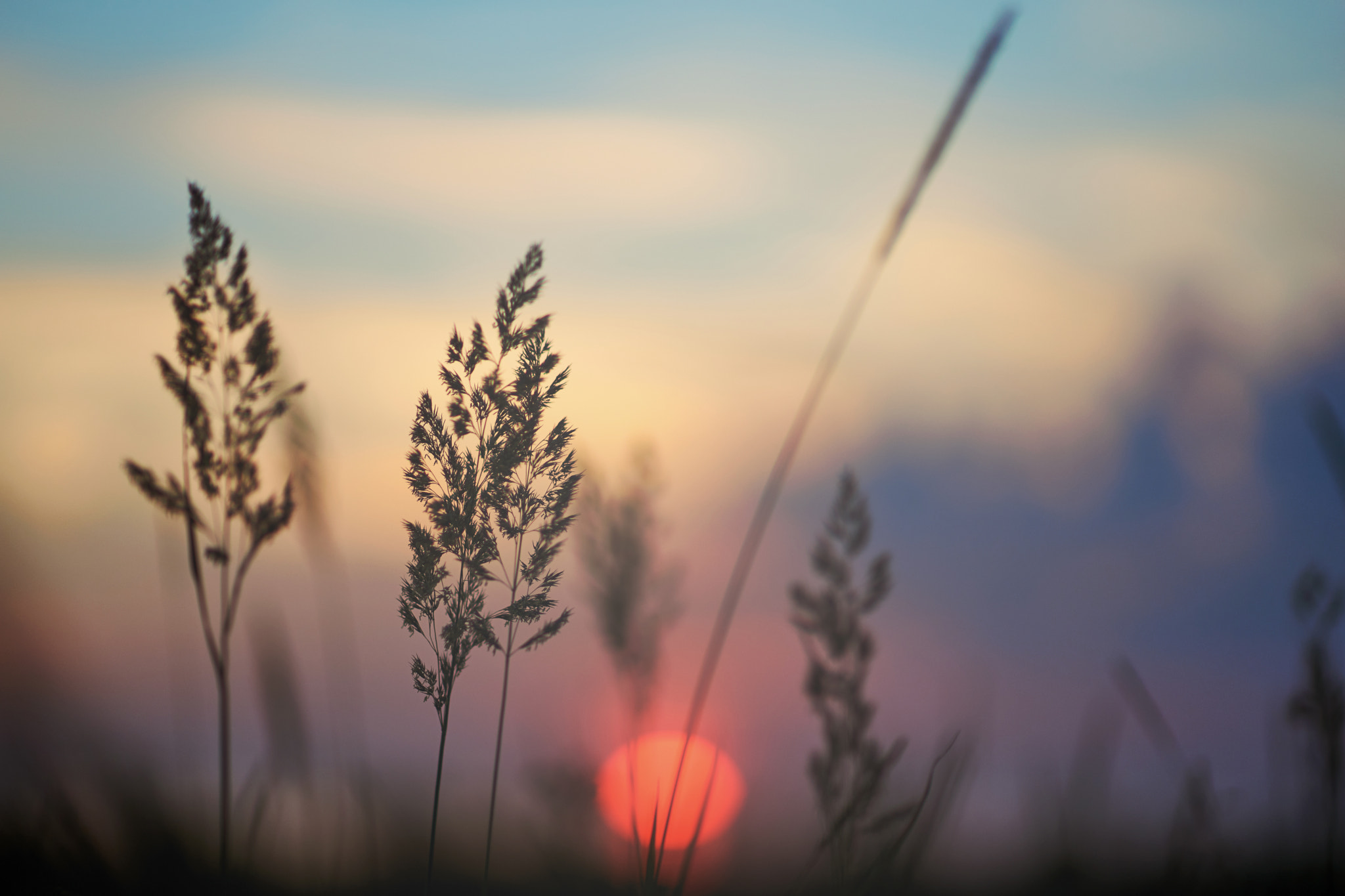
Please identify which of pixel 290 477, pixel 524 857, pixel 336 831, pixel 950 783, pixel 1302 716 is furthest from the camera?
pixel 524 857

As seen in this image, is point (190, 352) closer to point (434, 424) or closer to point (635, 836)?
point (434, 424)

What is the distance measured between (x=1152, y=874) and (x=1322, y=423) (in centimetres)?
330

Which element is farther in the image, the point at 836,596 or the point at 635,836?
the point at 836,596

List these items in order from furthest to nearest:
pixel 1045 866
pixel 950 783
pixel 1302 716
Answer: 1. pixel 1302 716
2. pixel 1045 866
3. pixel 950 783

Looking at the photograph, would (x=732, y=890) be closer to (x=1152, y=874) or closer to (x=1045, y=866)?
(x=1045, y=866)

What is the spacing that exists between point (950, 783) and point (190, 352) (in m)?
1.90

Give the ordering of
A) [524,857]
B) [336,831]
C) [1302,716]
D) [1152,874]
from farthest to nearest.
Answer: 1. [524,857]
2. [1152,874]
3. [1302,716]
4. [336,831]

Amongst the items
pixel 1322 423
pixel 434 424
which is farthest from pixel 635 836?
pixel 1322 423

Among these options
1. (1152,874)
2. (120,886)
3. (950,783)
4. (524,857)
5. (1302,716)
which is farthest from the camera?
(524,857)

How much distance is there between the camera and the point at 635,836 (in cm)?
230

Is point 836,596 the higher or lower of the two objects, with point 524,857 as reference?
higher

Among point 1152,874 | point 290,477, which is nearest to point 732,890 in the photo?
point 1152,874

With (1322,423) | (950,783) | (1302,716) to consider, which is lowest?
(1302,716)

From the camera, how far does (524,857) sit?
468cm
